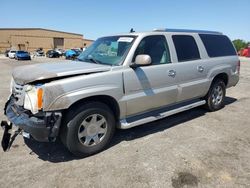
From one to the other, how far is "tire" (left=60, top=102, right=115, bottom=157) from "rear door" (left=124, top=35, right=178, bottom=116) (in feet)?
1.58

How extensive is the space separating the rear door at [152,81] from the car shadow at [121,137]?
548 millimetres

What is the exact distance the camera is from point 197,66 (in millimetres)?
5012

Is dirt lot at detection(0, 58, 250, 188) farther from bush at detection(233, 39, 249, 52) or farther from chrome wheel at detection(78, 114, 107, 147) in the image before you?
bush at detection(233, 39, 249, 52)

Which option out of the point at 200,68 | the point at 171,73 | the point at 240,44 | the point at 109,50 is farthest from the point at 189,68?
the point at 240,44

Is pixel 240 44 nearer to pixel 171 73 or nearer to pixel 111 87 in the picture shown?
pixel 171 73

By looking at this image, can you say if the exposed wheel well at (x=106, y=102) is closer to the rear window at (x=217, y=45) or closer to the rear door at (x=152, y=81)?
the rear door at (x=152, y=81)

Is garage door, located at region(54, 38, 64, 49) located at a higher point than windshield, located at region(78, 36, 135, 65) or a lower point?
higher

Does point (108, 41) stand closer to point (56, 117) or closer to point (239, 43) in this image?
point (56, 117)

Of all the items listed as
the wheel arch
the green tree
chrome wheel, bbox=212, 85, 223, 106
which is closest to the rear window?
the wheel arch

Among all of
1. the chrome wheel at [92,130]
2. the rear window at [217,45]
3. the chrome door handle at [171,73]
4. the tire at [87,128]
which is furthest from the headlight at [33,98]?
the rear window at [217,45]

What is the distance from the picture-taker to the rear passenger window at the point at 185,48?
4.67 metres

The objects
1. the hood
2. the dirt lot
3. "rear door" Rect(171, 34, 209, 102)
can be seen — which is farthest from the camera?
"rear door" Rect(171, 34, 209, 102)

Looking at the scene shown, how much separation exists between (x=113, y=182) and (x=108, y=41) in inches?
109

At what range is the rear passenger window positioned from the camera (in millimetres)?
4672
